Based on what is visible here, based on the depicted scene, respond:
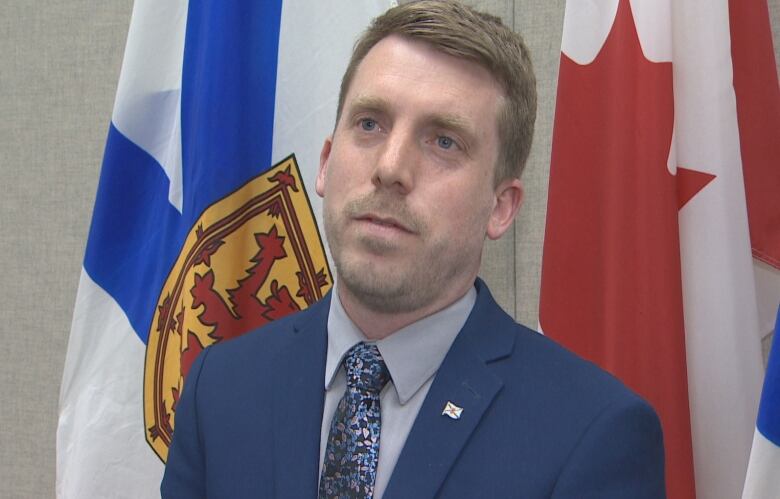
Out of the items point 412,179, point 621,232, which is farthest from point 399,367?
point 621,232

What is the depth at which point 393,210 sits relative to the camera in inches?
45.6

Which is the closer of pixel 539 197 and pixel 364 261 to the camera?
pixel 364 261

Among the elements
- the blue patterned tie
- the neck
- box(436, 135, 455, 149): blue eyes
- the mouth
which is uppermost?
box(436, 135, 455, 149): blue eyes

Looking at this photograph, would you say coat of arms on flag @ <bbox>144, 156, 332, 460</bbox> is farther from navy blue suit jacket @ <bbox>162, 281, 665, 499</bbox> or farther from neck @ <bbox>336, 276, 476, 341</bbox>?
neck @ <bbox>336, 276, 476, 341</bbox>

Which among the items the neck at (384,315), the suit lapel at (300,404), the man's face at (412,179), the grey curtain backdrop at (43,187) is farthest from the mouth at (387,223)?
the grey curtain backdrop at (43,187)

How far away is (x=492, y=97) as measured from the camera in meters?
1.25

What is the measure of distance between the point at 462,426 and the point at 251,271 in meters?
0.75

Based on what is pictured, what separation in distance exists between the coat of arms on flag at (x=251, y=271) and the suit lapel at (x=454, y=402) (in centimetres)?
57

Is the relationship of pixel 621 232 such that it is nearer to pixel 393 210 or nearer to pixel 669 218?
pixel 669 218

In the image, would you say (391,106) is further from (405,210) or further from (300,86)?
(300,86)

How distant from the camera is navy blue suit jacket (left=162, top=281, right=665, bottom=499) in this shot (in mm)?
1115

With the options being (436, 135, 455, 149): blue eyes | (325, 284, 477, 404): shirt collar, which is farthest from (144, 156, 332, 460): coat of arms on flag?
(436, 135, 455, 149): blue eyes

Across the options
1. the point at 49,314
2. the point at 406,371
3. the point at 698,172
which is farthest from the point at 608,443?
the point at 49,314

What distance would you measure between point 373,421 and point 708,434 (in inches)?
27.5
